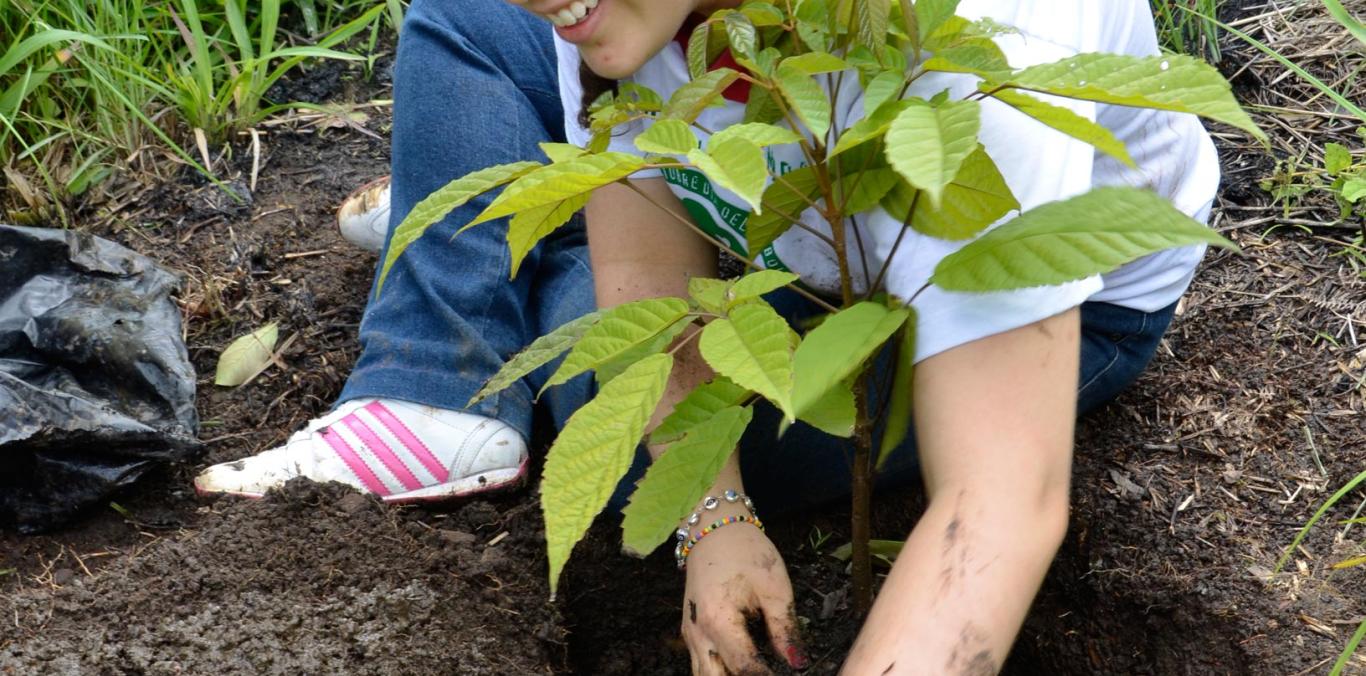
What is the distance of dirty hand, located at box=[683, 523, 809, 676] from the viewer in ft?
4.53

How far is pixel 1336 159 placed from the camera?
2.07 metres

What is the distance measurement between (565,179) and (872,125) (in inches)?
9.6

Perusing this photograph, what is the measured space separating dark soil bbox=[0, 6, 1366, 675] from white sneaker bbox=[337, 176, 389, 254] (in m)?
0.25

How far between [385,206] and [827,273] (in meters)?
1.07

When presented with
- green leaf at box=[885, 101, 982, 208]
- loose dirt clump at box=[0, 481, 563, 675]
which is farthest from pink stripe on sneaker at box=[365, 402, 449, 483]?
green leaf at box=[885, 101, 982, 208]

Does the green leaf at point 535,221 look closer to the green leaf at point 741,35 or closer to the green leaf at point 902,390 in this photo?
the green leaf at point 741,35

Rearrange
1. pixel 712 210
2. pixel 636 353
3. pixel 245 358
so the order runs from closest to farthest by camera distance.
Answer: pixel 636 353 < pixel 712 210 < pixel 245 358

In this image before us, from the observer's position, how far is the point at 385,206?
7.62ft

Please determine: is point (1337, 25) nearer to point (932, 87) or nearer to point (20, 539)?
point (932, 87)

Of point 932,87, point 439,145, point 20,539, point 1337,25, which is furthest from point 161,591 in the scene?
point 1337,25

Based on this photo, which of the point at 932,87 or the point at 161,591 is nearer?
the point at 932,87

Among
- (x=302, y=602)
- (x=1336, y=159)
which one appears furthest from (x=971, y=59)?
(x=1336, y=159)

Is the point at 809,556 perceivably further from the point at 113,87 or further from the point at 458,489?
the point at 113,87

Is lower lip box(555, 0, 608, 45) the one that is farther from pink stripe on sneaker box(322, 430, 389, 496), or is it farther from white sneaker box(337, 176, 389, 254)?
white sneaker box(337, 176, 389, 254)
